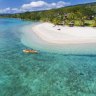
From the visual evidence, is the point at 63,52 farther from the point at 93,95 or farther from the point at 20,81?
the point at 93,95

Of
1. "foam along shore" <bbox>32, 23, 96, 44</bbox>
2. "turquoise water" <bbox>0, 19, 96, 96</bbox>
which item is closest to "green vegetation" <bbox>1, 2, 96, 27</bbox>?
"foam along shore" <bbox>32, 23, 96, 44</bbox>

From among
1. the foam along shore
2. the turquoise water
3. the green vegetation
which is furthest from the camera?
the green vegetation

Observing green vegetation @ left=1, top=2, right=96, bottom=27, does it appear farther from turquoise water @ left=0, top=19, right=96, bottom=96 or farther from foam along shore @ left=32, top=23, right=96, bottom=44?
turquoise water @ left=0, top=19, right=96, bottom=96

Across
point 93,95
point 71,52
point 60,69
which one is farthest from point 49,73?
point 71,52

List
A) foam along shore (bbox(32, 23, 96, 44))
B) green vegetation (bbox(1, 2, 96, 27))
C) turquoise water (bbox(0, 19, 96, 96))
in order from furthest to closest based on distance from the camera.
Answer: green vegetation (bbox(1, 2, 96, 27))
foam along shore (bbox(32, 23, 96, 44))
turquoise water (bbox(0, 19, 96, 96))

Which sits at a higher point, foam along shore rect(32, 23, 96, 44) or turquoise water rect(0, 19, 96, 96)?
turquoise water rect(0, 19, 96, 96)

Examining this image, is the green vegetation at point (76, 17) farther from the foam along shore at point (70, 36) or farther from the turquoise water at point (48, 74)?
the turquoise water at point (48, 74)

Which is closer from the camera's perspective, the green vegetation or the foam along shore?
the foam along shore

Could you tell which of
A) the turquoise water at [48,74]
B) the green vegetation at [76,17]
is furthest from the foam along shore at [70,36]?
the green vegetation at [76,17]

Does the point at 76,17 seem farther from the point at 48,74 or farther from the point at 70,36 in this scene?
the point at 48,74
